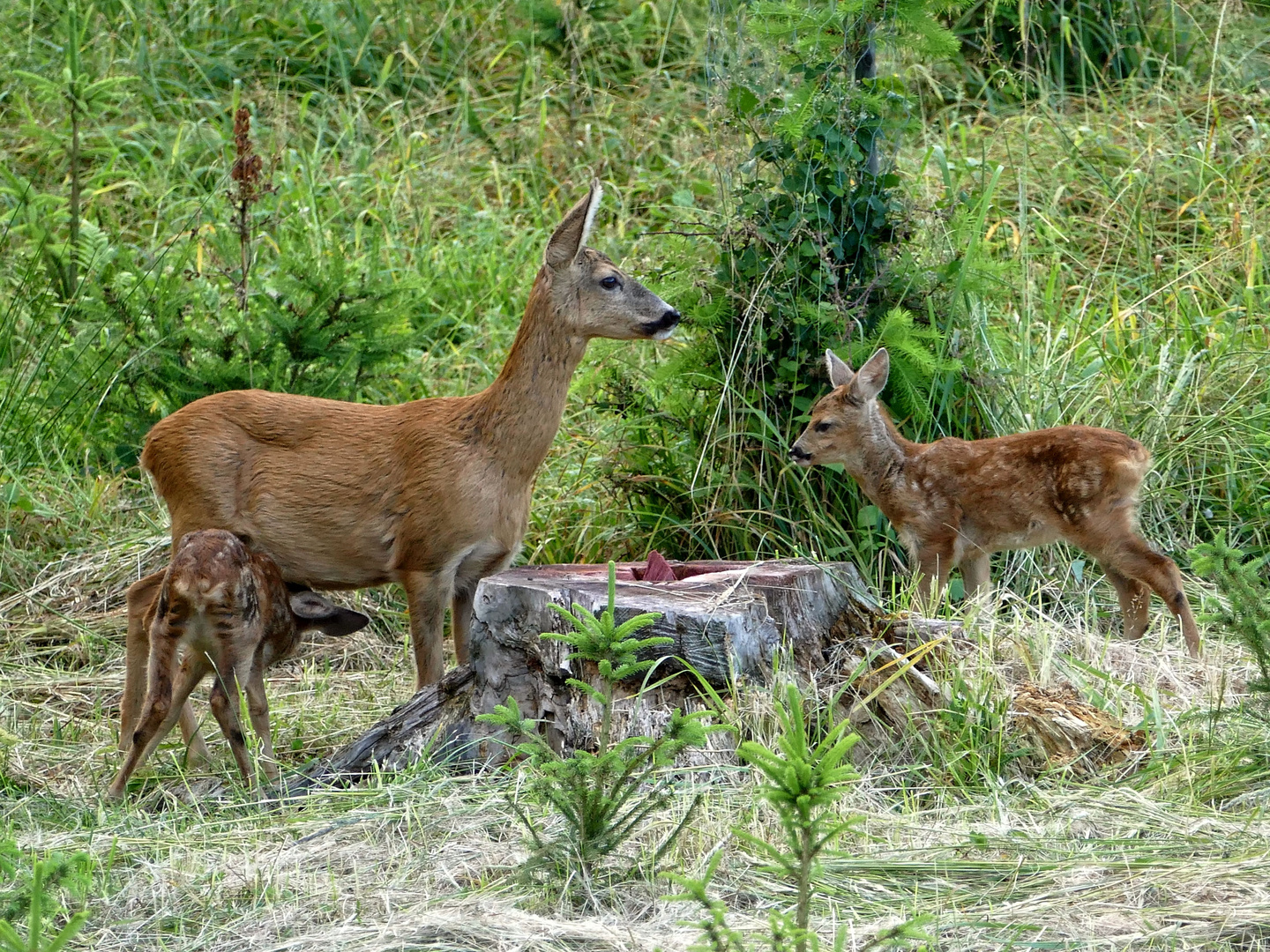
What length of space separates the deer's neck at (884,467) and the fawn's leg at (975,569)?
0.35m

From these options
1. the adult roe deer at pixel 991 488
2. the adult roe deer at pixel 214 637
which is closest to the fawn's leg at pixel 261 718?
the adult roe deer at pixel 214 637

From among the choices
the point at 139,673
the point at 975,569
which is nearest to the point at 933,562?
the point at 975,569

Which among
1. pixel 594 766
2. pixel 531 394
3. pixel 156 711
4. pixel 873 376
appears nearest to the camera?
pixel 594 766

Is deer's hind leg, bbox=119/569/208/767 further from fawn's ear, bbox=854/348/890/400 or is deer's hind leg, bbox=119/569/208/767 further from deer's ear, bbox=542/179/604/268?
fawn's ear, bbox=854/348/890/400

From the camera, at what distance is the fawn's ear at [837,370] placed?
6.65 meters

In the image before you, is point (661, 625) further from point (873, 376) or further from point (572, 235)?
point (873, 376)

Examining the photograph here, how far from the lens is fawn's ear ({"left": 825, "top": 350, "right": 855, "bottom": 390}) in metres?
6.65

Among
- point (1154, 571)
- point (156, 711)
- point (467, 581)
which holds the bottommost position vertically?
point (1154, 571)

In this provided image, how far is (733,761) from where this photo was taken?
4.84 meters

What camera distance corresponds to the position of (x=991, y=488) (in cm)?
654

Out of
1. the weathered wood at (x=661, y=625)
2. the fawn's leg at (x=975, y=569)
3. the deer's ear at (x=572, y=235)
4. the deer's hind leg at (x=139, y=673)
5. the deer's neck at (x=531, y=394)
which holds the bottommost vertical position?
the fawn's leg at (x=975, y=569)

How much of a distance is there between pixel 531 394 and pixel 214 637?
1.50m

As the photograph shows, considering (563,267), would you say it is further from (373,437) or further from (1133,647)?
(1133,647)

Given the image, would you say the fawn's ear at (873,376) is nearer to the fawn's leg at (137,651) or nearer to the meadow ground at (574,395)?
the meadow ground at (574,395)
